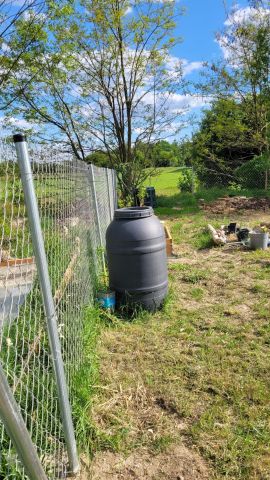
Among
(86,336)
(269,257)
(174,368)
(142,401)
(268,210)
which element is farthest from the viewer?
(268,210)

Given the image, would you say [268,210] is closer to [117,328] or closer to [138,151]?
[138,151]

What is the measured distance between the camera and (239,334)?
3527 mm

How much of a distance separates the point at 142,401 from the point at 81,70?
32.6 ft

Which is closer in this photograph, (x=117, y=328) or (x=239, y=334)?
(x=239, y=334)

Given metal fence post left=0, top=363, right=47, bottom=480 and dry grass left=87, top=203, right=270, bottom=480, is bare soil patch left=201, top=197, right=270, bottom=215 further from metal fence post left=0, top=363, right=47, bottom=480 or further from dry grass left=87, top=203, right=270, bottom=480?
metal fence post left=0, top=363, right=47, bottom=480

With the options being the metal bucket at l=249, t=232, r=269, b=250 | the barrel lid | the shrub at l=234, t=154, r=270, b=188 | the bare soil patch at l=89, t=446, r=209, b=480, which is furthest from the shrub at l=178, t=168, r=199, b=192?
the bare soil patch at l=89, t=446, r=209, b=480

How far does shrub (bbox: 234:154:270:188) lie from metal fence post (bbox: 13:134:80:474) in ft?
42.8

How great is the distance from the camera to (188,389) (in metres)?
2.78

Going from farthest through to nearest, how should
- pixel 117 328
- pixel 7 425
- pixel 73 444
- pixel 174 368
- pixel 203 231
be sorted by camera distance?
pixel 203 231 < pixel 117 328 < pixel 174 368 < pixel 73 444 < pixel 7 425

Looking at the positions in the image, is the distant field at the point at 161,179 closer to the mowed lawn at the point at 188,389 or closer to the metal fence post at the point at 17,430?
the mowed lawn at the point at 188,389

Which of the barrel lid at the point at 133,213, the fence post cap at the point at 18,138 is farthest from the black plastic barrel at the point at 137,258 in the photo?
the fence post cap at the point at 18,138

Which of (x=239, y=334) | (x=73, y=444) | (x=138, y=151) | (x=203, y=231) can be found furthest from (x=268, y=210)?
(x=73, y=444)

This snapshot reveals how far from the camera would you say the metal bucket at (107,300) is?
13.1 ft

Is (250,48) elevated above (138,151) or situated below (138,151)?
above
